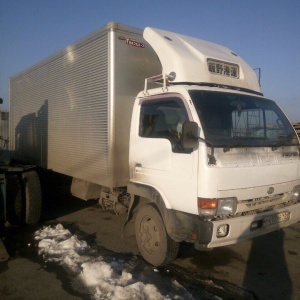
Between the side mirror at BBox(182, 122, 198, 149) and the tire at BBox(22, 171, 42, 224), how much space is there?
3.99m

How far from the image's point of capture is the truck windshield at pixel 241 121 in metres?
3.80

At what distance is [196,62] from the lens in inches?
172

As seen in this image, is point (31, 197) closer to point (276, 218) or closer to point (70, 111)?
point (70, 111)

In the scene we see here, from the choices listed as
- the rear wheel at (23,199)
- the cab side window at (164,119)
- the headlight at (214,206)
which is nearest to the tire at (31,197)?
the rear wheel at (23,199)

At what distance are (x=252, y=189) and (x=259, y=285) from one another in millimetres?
1259

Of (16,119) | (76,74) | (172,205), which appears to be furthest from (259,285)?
(16,119)

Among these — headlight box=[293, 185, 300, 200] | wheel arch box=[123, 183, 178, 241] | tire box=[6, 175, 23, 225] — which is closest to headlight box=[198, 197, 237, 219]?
wheel arch box=[123, 183, 178, 241]

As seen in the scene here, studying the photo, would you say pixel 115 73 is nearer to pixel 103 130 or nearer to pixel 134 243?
pixel 103 130

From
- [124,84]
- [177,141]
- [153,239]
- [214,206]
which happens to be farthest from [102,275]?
[124,84]

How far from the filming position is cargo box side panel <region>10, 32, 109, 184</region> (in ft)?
16.9

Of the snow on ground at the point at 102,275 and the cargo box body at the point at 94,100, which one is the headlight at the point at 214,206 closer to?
the snow on ground at the point at 102,275

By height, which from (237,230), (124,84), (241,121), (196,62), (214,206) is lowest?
(237,230)

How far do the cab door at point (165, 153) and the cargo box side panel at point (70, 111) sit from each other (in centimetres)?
66

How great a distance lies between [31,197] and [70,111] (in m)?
1.93
